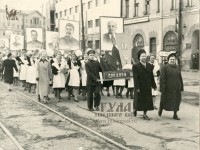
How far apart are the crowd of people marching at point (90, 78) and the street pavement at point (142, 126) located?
37 cm

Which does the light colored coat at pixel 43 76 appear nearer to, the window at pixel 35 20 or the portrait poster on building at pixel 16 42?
the portrait poster on building at pixel 16 42

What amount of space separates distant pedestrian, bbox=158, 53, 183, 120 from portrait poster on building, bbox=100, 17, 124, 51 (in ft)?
10.8

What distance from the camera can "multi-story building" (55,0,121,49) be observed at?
123ft

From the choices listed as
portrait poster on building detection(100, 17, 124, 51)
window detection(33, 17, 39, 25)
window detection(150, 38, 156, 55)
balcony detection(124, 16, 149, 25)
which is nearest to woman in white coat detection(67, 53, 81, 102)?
portrait poster on building detection(100, 17, 124, 51)

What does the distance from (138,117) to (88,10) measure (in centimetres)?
3591

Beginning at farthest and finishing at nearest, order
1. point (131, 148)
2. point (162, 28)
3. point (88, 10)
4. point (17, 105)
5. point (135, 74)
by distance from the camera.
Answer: point (88, 10), point (162, 28), point (17, 105), point (135, 74), point (131, 148)

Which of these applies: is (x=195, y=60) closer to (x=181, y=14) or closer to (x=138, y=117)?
(x=181, y=14)

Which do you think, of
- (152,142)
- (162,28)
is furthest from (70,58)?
(162,28)

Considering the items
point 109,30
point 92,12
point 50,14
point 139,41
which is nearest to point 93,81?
point 109,30

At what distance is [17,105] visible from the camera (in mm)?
11789

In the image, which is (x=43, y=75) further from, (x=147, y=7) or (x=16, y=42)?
(x=147, y=7)

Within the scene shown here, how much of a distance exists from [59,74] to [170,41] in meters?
16.5

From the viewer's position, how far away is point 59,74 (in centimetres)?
1285

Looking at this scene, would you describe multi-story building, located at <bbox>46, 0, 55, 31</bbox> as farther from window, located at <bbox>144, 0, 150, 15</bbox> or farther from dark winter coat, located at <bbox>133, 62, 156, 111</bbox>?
dark winter coat, located at <bbox>133, 62, 156, 111</bbox>
